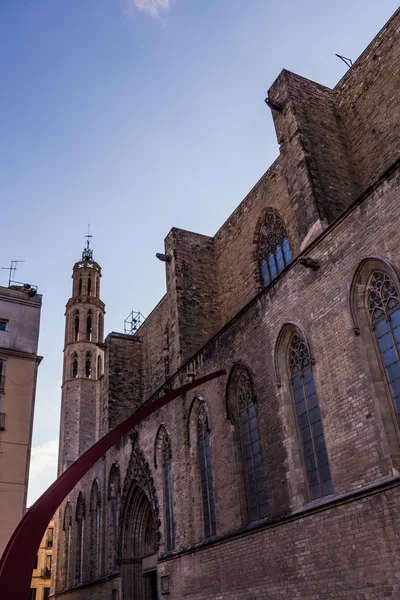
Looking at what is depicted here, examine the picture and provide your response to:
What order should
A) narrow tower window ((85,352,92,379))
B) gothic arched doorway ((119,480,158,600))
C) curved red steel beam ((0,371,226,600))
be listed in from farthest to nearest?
narrow tower window ((85,352,92,379)) < gothic arched doorway ((119,480,158,600)) < curved red steel beam ((0,371,226,600))

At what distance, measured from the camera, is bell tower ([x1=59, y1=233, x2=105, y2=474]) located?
2581 centimetres

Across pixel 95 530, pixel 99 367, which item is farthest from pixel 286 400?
pixel 99 367

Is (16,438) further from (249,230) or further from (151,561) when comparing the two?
(249,230)

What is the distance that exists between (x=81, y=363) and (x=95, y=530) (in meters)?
11.2

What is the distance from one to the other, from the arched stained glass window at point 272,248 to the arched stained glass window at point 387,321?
17.9ft

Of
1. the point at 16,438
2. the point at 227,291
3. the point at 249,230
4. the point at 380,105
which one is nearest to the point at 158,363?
the point at 227,291

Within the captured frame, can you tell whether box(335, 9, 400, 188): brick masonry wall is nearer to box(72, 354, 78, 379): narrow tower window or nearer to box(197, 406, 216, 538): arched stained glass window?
box(197, 406, 216, 538): arched stained glass window

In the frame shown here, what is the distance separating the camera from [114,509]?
1672 cm

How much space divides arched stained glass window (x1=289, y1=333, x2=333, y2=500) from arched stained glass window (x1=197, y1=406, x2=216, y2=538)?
3.13 m

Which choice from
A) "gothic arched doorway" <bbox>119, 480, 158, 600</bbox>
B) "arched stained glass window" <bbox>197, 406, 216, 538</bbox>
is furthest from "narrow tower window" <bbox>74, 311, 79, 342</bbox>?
"arched stained glass window" <bbox>197, 406, 216, 538</bbox>

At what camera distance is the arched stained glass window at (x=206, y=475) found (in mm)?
11516

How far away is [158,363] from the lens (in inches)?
784

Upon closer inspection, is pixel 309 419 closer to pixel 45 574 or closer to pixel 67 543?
pixel 67 543

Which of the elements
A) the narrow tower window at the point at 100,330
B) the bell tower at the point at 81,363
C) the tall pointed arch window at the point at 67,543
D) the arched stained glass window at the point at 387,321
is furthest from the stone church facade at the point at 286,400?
the narrow tower window at the point at 100,330
